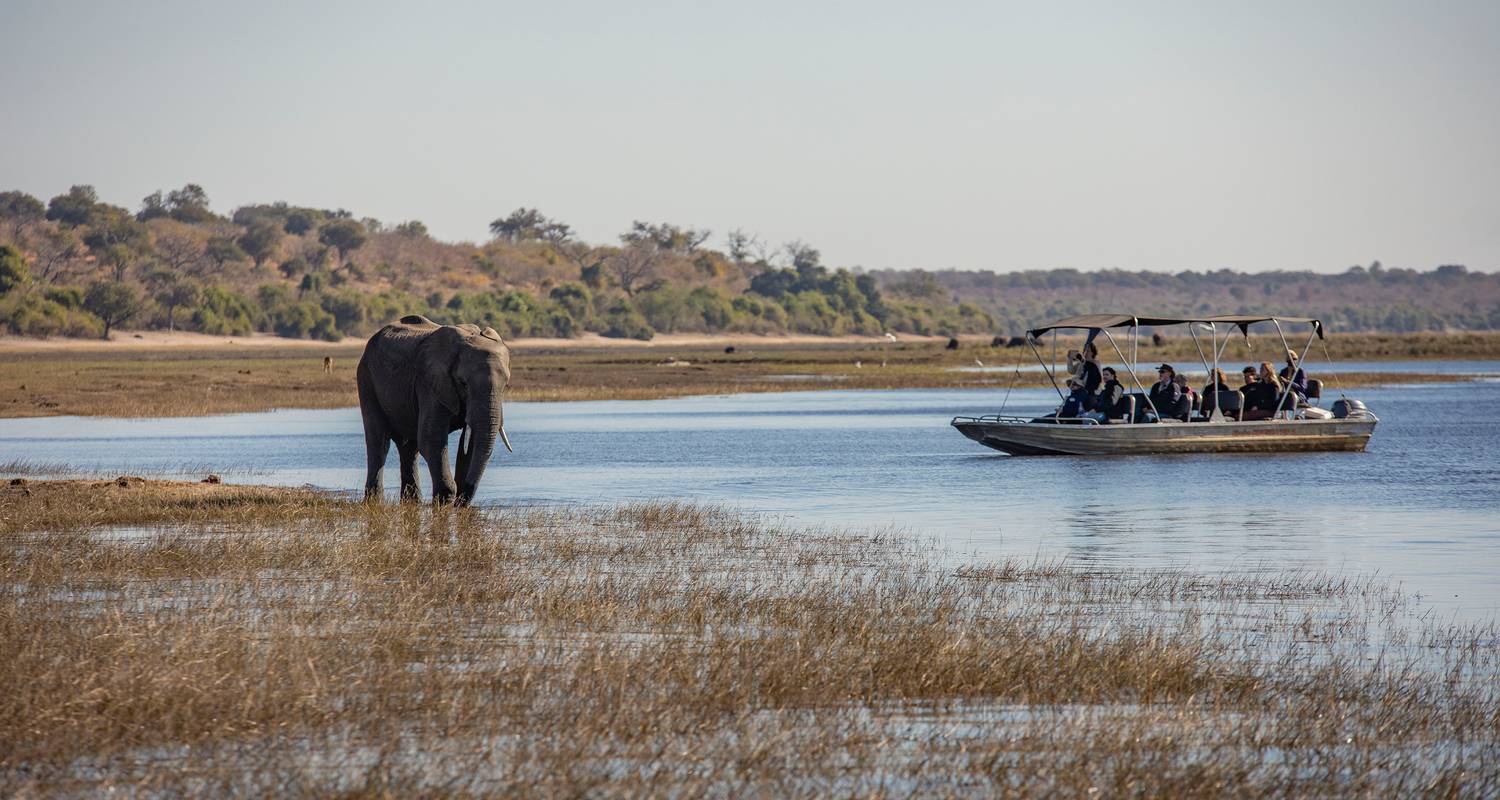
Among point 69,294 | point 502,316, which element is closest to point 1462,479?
point 69,294

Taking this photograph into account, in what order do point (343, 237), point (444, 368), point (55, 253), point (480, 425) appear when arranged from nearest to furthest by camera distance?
1. point (480, 425)
2. point (444, 368)
3. point (55, 253)
4. point (343, 237)

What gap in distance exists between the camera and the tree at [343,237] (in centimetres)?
14650

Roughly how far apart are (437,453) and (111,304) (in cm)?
8351

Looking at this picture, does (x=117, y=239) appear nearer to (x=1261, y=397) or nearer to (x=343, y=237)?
(x=343, y=237)

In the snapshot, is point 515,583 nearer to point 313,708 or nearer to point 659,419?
point 313,708

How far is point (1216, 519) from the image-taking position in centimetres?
2281

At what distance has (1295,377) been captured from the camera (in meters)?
33.4

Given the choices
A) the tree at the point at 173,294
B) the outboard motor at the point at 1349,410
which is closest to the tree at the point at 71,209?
the tree at the point at 173,294

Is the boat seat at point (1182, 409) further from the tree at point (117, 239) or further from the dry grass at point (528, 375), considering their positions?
the tree at point (117, 239)

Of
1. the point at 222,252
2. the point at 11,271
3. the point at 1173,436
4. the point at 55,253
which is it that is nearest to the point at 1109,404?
the point at 1173,436

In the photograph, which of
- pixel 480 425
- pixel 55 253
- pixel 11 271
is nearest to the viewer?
pixel 480 425

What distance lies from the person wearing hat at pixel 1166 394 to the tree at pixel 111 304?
7643cm

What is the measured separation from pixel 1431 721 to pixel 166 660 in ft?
25.0

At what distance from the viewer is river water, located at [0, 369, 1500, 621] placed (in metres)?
19.5
